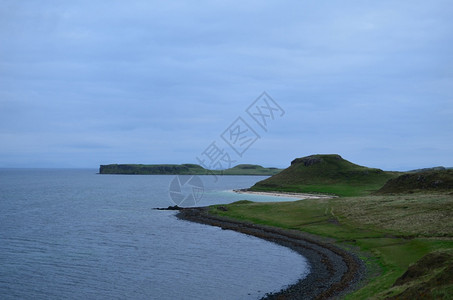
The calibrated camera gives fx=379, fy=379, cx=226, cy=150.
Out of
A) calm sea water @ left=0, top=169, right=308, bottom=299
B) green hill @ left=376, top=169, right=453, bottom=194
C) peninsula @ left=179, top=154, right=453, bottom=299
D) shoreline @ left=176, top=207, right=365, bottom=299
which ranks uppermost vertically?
green hill @ left=376, top=169, right=453, bottom=194

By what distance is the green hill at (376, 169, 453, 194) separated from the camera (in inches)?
4187

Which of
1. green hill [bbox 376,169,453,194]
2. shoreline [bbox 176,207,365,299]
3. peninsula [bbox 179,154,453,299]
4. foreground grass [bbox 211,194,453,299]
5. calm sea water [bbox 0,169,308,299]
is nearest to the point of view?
foreground grass [bbox 211,194,453,299]

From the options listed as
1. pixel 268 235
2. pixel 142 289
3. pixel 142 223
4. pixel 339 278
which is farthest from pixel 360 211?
pixel 142 289

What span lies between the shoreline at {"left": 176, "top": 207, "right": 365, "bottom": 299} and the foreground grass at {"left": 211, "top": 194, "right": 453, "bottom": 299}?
2020 mm

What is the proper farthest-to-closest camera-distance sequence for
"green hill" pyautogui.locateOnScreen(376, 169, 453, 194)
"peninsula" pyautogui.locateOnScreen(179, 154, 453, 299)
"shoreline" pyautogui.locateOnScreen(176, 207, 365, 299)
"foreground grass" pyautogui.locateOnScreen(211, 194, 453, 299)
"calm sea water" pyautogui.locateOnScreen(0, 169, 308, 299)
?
1. "green hill" pyautogui.locateOnScreen(376, 169, 453, 194)
2. "calm sea water" pyautogui.locateOnScreen(0, 169, 308, 299)
3. "shoreline" pyautogui.locateOnScreen(176, 207, 365, 299)
4. "peninsula" pyautogui.locateOnScreen(179, 154, 453, 299)
5. "foreground grass" pyautogui.locateOnScreen(211, 194, 453, 299)

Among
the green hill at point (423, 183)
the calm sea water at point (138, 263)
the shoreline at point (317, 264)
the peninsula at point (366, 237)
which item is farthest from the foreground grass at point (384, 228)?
the green hill at point (423, 183)

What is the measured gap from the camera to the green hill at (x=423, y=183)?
106350mm

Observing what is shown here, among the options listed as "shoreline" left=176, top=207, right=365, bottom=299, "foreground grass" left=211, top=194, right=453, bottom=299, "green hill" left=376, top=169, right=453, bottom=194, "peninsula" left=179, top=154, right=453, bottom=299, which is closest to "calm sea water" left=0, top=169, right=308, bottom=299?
"shoreline" left=176, top=207, right=365, bottom=299

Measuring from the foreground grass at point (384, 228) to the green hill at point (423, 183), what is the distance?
31.0m

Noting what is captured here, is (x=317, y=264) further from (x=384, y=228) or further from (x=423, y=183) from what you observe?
(x=423, y=183)

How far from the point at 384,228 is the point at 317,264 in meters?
20.1

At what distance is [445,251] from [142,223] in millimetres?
69341

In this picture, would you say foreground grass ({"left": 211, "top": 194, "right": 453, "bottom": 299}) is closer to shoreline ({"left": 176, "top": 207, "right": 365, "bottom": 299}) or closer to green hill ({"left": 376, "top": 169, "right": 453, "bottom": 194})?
shoreline ({"left": 176, "top": 207, "right": 365, "bottom": 299})

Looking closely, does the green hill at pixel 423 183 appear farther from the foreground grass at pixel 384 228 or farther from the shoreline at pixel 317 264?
the shoreline at pixel 317 264
